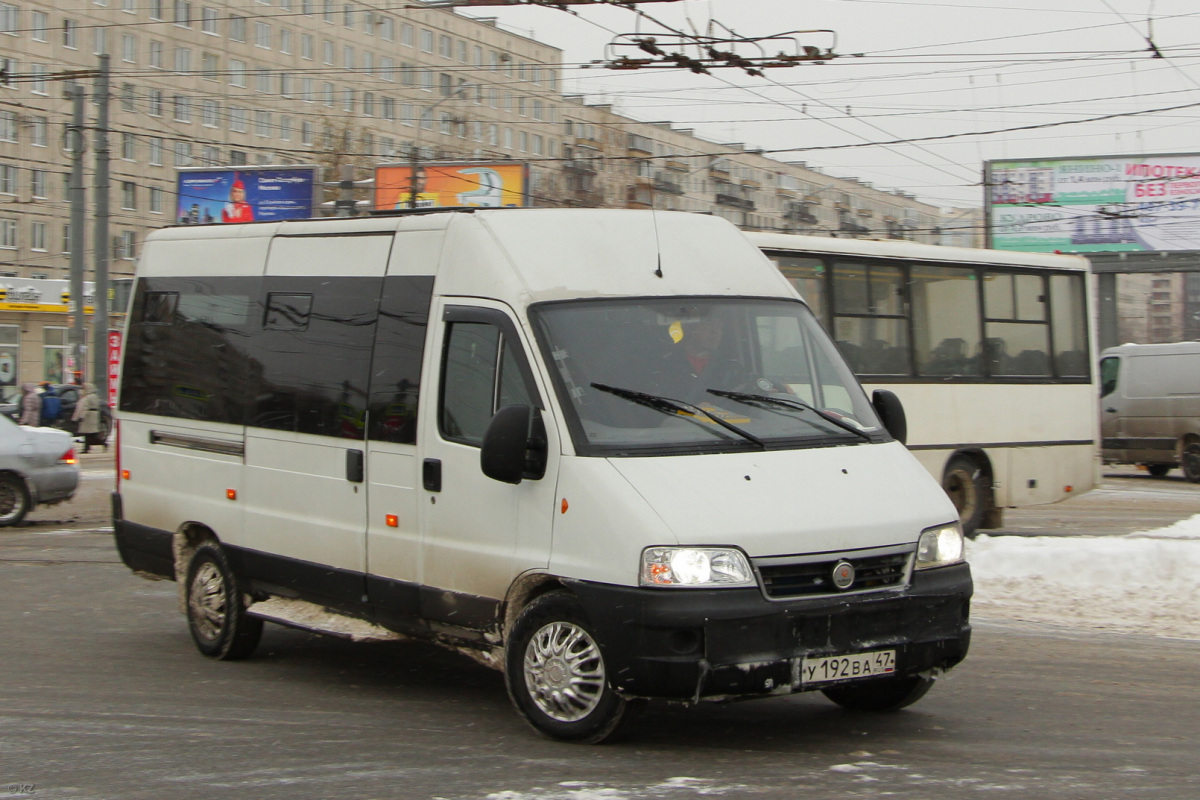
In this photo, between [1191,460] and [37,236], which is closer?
[1191,460]

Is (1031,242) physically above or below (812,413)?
above

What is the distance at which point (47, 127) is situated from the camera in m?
69.2

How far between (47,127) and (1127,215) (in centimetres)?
4815

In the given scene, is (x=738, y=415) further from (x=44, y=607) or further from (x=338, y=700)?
(x=44, y=607)

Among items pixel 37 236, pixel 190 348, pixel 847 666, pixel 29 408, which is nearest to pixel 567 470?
pixel 847 666

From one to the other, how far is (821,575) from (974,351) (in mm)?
9950

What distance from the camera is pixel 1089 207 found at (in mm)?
53531

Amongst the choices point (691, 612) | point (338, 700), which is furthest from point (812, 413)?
point (338, 700)

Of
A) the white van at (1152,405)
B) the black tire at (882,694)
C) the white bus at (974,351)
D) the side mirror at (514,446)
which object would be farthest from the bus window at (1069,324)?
the side mirror at (514,446)

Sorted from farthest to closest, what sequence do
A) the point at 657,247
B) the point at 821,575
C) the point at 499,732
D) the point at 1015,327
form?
1. the point at 1015,327
2. the point at 657,247
3. the point at 499,732
4. the point at 821,575

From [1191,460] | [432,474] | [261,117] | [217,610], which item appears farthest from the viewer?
[261,117]

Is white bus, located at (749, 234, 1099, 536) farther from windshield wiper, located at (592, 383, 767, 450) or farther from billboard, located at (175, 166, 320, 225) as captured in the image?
billboard, located at (175, 166, 320, 225)

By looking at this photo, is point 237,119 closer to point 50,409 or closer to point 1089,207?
point 1089,207

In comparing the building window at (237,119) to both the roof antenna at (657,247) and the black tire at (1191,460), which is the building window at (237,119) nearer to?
the black tire at (1191,460)
